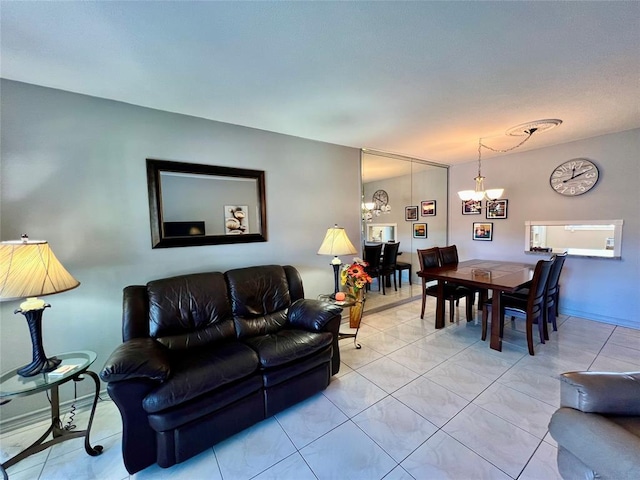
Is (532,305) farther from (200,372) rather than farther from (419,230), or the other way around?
(200,372)

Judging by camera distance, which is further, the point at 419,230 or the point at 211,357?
the point at 419,230

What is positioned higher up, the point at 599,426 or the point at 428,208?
the point at 428,208

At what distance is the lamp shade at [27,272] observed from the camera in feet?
4.62

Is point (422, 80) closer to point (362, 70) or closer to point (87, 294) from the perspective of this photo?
point (362, 70)

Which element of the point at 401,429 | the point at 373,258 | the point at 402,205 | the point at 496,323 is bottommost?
the point at 401,429

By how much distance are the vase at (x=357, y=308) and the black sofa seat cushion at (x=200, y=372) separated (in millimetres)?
1417

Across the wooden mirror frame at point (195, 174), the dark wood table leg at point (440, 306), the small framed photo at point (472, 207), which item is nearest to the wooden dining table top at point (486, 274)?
the dark wood table leg at point (440, 306)

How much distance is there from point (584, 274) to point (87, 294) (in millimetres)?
5855

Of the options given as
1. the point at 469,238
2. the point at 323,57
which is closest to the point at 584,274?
the point at 469,238

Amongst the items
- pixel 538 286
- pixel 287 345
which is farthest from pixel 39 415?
pixel 538 286

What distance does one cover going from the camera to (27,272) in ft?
4.79

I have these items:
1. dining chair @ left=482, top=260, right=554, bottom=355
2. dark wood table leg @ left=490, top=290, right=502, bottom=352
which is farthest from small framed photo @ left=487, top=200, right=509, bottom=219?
dark wood table leg @ left=490, top=290, right=502, bottom=352

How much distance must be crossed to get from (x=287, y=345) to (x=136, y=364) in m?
0.94

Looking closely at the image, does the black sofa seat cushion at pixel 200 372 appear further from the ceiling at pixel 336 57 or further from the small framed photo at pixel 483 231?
the small framed photo at pixel 483 231
